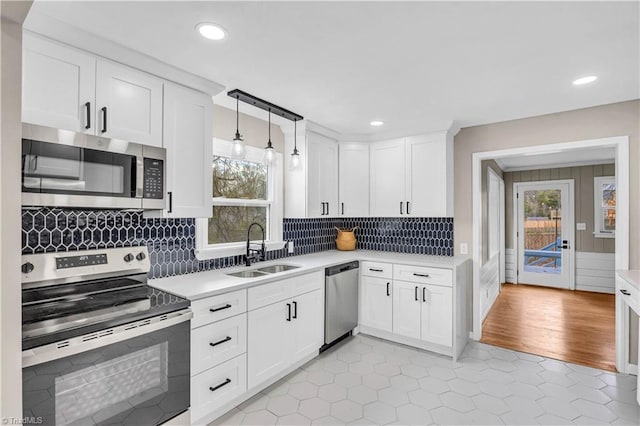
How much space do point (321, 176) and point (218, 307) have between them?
6.78 ft

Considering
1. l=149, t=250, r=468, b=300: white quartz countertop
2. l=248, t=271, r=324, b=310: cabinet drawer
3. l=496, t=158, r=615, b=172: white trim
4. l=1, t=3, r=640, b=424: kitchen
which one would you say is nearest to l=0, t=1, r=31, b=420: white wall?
l=1, t=3, r=640, b=424: kitchen

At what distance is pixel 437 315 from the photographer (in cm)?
319

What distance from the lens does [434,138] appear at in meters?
3.58

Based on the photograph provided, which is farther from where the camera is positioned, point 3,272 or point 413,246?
point 413,246

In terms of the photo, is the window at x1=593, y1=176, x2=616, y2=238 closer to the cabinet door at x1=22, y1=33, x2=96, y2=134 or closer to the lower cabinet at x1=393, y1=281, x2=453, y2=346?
the lower cabinet at x1=393, y1=281, x2=453, y2=346

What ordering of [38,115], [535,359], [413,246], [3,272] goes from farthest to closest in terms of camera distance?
[413,246]
[535,359]
[38,115]
[3,272]

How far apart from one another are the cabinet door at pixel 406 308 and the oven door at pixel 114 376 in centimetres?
220

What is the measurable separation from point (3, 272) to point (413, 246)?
12.4 ft

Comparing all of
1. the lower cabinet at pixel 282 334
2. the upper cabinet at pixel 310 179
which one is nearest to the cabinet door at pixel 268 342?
the lower cabinet at pixel 282 334

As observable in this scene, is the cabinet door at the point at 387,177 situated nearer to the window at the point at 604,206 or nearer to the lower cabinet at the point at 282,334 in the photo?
the lower cabinet at the point at 282,334

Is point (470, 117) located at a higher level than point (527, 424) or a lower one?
higher

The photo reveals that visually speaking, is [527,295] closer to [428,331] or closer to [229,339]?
[428,331]

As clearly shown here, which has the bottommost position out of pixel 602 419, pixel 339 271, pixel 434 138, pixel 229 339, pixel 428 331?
pixel 602 419

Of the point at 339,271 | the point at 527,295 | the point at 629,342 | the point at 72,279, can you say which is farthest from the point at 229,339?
the point at 527,295
